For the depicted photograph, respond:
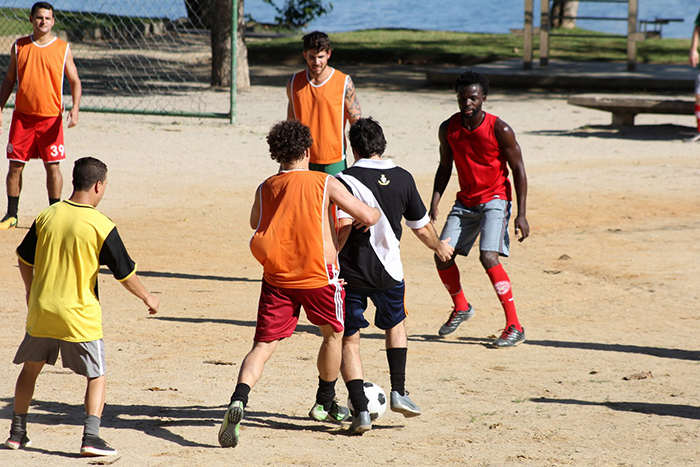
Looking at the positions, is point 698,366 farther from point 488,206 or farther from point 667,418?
point 488,206

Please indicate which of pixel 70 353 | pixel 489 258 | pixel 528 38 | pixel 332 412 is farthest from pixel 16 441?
pixel 528 38

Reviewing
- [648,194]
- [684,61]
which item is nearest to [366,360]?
[648,194]

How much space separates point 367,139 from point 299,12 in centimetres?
2900

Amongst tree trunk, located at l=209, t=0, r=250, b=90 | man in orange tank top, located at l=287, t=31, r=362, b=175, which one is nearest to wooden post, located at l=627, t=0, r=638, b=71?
tree trunk, located at l=209, t=0, r=250, b=90

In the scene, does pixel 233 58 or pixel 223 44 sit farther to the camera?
pixel 223 44

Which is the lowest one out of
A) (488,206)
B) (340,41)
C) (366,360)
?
(366,360)

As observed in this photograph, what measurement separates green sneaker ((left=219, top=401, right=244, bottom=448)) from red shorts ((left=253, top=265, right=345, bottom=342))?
36 centimetres

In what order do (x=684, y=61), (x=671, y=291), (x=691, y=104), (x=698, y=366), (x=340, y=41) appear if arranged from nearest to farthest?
(x=698, y=366) → (x=671, y=291) → (x=691, y=104) → (x=684, y=61) → (x=340, y=41)

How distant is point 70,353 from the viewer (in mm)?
4270

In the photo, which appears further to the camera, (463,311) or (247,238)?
(247,238)

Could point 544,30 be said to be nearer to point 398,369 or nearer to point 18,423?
point 398,369

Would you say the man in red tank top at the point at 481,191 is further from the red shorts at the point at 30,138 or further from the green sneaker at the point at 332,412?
the red shorts at the point at 30,138

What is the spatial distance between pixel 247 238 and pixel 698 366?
16.1ft

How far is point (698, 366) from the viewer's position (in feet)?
19.2
